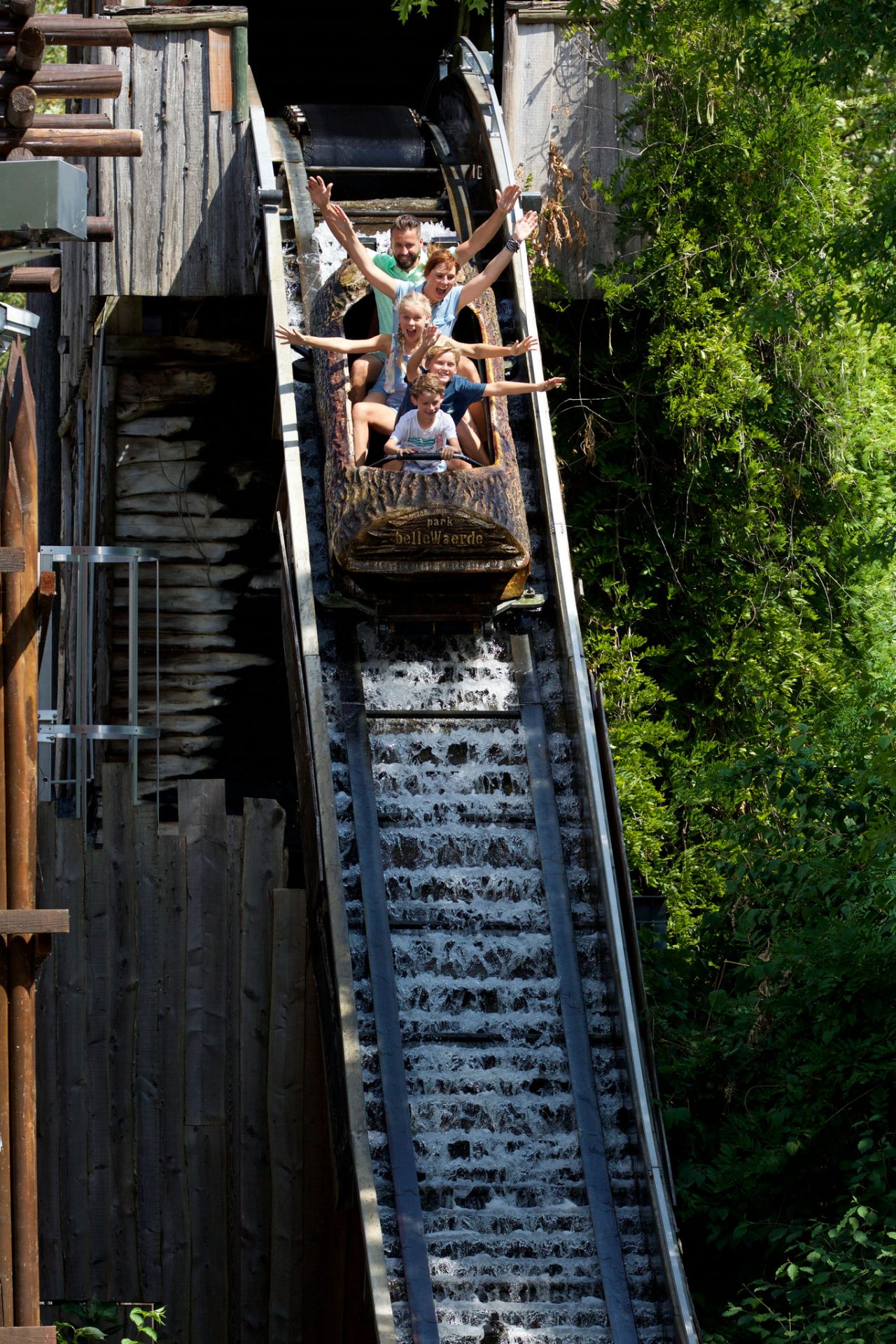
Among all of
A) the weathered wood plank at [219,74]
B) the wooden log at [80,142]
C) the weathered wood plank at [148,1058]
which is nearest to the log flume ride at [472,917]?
the weathered wood plank at [148,1058]

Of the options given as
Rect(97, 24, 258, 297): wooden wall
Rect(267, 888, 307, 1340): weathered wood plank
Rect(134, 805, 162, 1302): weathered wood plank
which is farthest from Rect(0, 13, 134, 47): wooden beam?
Rect(267, 888, 307, 1340): weathered wood plank

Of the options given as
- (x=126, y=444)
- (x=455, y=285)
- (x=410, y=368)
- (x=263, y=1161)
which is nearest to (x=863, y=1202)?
(x=263, y=1161)

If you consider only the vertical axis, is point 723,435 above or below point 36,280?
above

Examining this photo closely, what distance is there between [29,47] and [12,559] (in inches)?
74.3

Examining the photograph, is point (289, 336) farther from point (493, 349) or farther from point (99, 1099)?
point (99, 1099)

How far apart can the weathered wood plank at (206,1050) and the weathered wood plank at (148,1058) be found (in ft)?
0.34

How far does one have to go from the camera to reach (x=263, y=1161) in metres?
6.50

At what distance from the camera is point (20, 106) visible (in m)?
5.62

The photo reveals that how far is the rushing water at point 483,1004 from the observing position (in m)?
5.89

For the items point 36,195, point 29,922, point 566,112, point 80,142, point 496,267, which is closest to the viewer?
point 36,195

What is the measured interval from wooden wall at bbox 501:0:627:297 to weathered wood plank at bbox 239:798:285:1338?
4.45 meters

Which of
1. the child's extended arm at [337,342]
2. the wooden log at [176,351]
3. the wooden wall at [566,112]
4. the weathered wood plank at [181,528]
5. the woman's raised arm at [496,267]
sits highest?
the wooden wall at [566,112]

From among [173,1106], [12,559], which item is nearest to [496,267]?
[173,1106]

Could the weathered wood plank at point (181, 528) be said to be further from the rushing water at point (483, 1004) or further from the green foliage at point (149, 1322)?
the green foliage at point (149, 1322)
